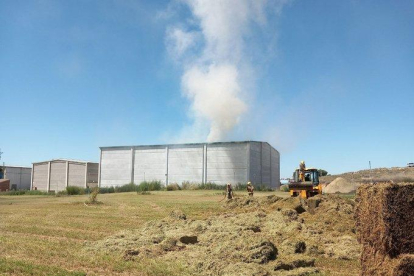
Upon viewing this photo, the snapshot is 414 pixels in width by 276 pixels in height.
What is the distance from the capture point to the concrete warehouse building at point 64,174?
251 ft

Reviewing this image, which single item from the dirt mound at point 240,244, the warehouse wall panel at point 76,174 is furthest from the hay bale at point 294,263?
the warehouse wall panel at point 76,174

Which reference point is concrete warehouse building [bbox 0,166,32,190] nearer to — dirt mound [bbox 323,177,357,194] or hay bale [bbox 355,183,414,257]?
dirt mound [bbox 323,177,357,194]

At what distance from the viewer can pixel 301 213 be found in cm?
1988

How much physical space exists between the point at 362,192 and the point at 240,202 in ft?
57.4

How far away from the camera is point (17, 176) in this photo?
94625 millimetres

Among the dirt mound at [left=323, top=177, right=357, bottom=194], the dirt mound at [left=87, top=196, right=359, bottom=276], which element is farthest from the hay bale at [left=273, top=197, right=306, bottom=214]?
the dirt mound at [left=323, top=177, right=357, bottom=194]

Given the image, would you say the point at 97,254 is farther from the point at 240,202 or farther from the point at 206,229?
the point at 240,202

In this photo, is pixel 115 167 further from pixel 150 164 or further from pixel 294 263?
pixel 294 263

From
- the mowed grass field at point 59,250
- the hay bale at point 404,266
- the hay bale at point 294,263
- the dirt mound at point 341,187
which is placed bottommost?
the mowed grass field at point 59,250

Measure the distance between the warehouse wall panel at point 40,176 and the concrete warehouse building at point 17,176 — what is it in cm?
1049

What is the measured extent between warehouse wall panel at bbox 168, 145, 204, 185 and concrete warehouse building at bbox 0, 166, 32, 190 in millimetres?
45301

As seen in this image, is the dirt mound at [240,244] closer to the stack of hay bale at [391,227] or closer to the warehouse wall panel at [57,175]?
the stack of hay bale at [391,227]

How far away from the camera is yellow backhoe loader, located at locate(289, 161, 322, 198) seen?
92.9ft

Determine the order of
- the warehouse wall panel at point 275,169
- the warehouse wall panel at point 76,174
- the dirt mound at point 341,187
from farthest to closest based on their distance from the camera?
the warehouse wall panel at point 76,174, the warehouse wall panel at point 275,169, the dirt mound at point 341,187
